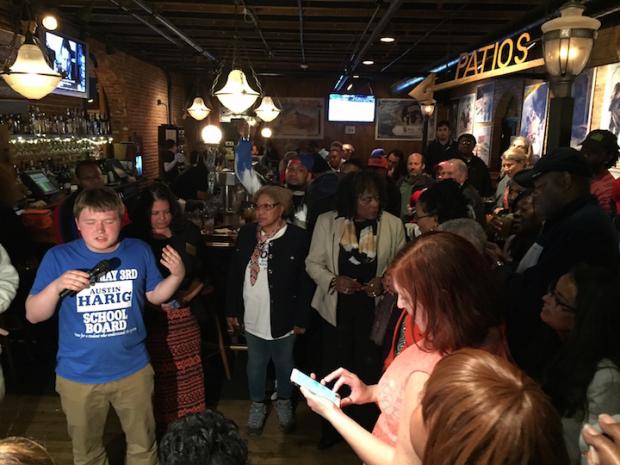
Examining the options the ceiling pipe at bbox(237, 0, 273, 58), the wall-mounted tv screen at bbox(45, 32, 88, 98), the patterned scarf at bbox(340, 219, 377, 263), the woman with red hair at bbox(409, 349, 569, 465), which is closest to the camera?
the woman with red hair at bbox(409, 349, 569, 465)

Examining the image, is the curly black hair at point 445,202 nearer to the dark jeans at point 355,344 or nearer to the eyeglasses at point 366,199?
the eyeglasses at point 366,199

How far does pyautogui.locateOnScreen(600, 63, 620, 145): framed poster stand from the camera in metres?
4.93

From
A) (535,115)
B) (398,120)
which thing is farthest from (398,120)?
(535,115)

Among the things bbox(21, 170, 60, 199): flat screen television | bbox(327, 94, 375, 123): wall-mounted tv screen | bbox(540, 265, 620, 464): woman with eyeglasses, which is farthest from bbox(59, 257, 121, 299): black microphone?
bbox(327, 94, 375, 123): wall-mounted tv screen

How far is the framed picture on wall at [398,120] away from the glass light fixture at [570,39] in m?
11.0

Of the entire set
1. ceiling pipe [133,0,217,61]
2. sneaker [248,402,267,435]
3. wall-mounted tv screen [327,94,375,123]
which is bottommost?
sneaker [248,402,267,435]

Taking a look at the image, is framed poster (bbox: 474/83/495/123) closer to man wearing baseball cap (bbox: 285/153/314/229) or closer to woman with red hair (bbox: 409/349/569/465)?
man wearing baseball cap (bbox: 285/153/314/229)

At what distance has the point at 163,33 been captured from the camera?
7.72m

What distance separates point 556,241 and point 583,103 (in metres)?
4.01

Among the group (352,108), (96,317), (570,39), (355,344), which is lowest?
(355,344)

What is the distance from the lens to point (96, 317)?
86.7 inches

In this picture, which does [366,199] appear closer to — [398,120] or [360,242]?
[360,242]

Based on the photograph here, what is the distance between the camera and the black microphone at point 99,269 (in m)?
2.13

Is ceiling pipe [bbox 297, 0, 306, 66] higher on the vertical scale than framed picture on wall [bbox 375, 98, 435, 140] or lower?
higher
